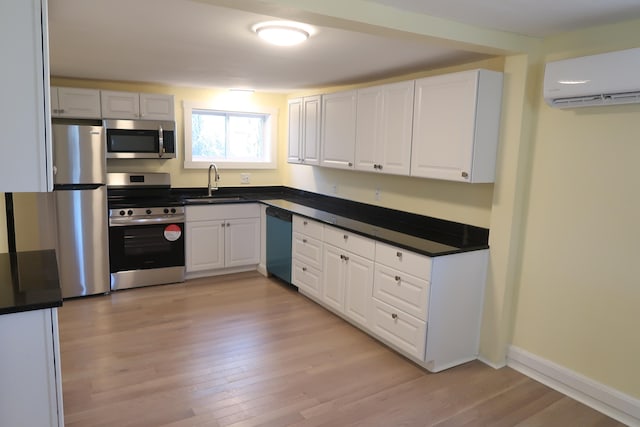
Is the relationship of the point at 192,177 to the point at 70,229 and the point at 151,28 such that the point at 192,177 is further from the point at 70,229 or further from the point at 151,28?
the point at 151,28

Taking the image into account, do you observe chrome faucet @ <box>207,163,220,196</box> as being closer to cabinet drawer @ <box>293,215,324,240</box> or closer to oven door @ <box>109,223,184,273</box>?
oven door @ <box>109,223,184,273</box>

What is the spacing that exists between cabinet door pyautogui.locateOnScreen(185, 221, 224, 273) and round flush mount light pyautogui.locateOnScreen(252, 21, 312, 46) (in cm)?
273

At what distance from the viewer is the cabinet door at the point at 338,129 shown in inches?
159

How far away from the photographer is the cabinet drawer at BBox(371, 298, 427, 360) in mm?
2971

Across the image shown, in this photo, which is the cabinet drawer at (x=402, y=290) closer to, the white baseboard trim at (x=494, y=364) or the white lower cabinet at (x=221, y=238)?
the white baseboard trim at (x=494, y=364)

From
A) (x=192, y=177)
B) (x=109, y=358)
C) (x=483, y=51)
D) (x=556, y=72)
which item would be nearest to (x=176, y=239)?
(x=192, y=177)

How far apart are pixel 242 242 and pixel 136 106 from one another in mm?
1890

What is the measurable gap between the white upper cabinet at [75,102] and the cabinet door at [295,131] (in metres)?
2.03

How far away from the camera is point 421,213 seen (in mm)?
3807

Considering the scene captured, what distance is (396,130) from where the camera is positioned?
3492 millimetres

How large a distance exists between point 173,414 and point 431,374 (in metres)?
1.69

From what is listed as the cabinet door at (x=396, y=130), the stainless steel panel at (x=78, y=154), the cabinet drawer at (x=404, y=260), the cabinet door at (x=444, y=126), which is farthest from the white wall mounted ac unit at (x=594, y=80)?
the stainless steel panel at (x=78, y=154)

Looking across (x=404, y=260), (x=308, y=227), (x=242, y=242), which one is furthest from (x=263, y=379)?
(x=242, y=242)

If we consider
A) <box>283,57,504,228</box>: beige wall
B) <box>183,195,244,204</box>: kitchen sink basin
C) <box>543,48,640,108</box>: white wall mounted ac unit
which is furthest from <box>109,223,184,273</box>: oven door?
<box>543,48,640,108</box>: white wall mounted ac unit
